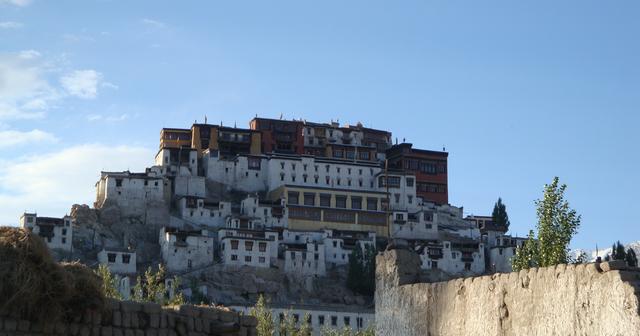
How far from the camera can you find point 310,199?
9125cm

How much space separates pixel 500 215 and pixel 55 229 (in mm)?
41212

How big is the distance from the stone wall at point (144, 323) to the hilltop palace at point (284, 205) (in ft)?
221

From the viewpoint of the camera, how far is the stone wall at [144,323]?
11.0 meters

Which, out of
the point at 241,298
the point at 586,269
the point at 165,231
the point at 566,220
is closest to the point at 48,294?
the point at 586,269

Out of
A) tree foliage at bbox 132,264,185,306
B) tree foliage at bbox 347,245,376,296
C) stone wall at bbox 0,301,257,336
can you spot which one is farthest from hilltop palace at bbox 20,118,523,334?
stone wall at bbox 0,301,257,336

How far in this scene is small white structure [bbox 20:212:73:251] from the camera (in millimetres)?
81000

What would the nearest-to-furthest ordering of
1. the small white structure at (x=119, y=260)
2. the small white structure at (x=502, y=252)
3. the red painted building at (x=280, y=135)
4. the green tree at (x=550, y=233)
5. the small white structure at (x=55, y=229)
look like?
the green tree at (x=550, y=233) → the small white structure at (x=119, y=260) → the small white structure at (x=55, y=229) → the small white structure at (x=502, y=252) → the red painted building at (x=280, y=135)

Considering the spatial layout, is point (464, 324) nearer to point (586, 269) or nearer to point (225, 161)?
point (586, 269)

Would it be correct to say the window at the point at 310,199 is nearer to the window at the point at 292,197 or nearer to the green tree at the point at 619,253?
the window at the point at 292,197

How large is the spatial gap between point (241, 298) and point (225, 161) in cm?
1886

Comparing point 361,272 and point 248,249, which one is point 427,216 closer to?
point 361,272

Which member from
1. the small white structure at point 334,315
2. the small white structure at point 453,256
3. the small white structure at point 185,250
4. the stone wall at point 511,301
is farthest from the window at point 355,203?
the stone wall at point 511,301

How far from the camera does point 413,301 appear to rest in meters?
15.8

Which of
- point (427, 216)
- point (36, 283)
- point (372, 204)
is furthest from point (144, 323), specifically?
point (427, 216)
